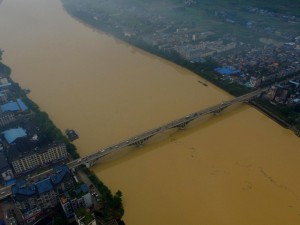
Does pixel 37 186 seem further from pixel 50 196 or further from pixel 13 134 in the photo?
pixel 13 134

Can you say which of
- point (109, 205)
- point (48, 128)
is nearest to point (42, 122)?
point (48, 128)

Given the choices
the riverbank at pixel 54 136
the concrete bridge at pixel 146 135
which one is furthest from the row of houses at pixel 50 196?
the concrete bridge at pixel 146 135

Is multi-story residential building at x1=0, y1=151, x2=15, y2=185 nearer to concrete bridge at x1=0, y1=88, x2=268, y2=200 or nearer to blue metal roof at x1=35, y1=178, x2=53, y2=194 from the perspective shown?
concrete bridge at x1=0, y1=88, x2=268, y2=200

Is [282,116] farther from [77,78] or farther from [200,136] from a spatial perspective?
[77,78]

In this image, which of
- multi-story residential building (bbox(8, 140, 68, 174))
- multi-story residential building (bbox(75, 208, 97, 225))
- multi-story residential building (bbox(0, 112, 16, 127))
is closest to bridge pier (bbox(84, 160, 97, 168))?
multi-story residential building (bbox(8, 140, 68, 174))

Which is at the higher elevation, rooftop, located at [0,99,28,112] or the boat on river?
rooftop, located at [0,99,28,112]

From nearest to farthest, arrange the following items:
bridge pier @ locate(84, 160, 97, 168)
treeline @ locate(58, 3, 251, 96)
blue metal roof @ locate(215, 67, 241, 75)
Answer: bridge pier @ locate(84, 160, 97, 168) → treeline @ locate(58, 3, 251, 96) → blue metal roof @ locate(215, 67, 241, 75)
